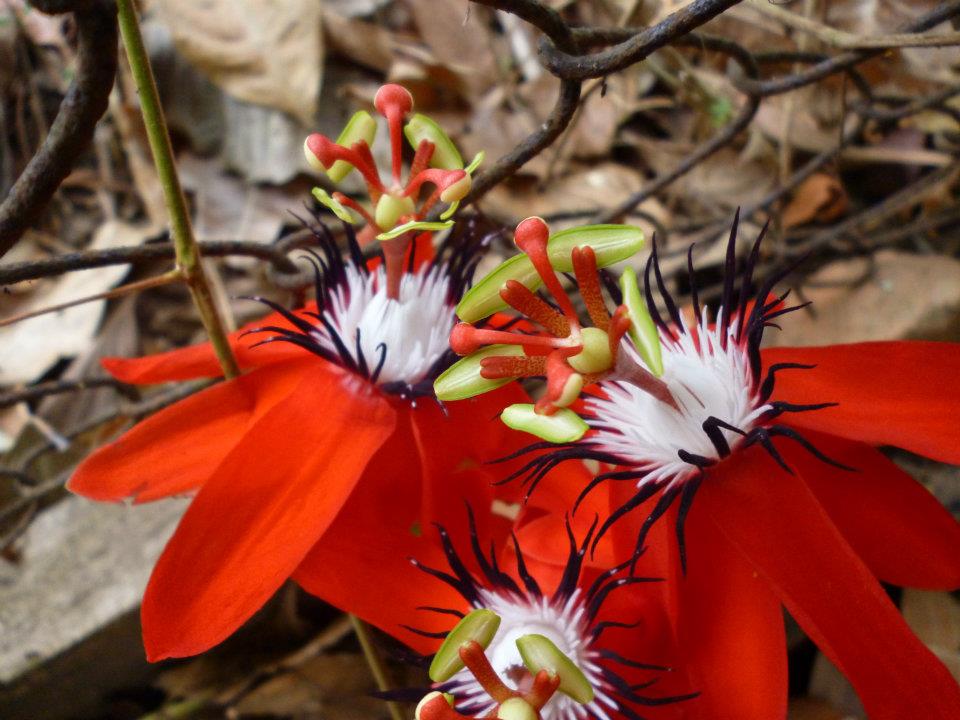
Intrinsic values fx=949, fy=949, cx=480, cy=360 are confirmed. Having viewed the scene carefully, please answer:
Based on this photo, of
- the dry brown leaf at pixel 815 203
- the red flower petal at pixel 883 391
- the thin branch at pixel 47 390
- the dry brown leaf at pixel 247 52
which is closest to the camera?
the red flower petal at pixel 883 391

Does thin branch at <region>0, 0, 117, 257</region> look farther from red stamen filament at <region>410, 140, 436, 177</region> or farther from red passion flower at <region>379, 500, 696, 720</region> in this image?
red passion flower at <region>379, 500, 696, 720</region>

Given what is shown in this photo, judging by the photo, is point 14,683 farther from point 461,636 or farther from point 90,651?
point 461,636

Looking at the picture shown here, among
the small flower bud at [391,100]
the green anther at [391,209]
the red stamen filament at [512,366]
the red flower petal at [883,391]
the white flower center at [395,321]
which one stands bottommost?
the red flower petal at [883,391]

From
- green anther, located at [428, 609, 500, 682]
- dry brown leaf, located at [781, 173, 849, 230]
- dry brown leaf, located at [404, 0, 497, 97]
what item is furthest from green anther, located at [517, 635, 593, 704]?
dry brown leaf, located at [404, 0, 497, 97]

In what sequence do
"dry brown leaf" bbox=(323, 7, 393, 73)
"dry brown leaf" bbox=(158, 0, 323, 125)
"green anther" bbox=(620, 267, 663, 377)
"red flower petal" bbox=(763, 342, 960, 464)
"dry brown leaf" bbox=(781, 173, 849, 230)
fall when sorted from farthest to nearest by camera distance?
"dry brown leaf" bbox=(323, 7, 393, 73) < "dry brown leaf" bbox=(158, 0, 323, 125) < "dry brown leaf" bbox=(781, 173, 849, 230) < "red flower petal" bbox=(763, 342, 960, 464) < "green anther" bbox=(620, 267, 663, 377)

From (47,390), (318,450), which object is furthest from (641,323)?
(47,390)

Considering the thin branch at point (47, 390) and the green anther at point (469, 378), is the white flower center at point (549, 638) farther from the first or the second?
the thin branch at point (47, 390)

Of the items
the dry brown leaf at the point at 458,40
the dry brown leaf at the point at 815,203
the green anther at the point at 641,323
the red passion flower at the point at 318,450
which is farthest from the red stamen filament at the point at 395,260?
the dry brown leaf at the point at 458,40
